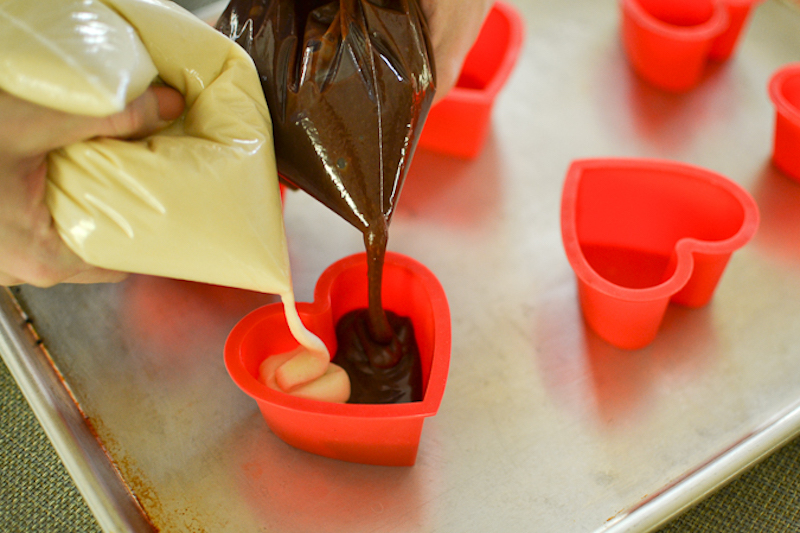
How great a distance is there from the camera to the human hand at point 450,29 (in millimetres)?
697

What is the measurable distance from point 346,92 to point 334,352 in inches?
11.6

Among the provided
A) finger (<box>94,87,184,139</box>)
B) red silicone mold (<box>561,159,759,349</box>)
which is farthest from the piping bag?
red silicone mold (<box>561,159,759,349</box>)

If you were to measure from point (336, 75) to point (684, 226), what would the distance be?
497mm

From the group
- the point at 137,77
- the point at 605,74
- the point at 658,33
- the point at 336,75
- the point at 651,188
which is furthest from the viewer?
the point at 605,74

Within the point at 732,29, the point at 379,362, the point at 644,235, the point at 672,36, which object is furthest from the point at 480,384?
the point at 732,29

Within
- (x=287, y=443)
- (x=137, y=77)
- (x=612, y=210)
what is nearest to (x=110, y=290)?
(x=287, y=443)

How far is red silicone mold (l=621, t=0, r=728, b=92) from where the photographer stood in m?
1.00

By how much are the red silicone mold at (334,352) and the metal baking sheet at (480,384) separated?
0.05 m

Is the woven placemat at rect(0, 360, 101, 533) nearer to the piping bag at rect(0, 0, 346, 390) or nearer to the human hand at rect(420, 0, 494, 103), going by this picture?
the piping bag at rect(0, 0, 346, 390)

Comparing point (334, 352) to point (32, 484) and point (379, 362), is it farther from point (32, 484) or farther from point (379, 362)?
point (32, 484)

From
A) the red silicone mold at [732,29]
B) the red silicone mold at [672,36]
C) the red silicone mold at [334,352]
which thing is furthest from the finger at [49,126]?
the red silicone mold at [732,29]

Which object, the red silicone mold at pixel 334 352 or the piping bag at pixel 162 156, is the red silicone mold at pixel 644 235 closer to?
the red silicone mold at pixel 334 352

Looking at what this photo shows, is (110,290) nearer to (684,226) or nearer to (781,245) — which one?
(684,226)

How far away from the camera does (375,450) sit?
664 millimetres
